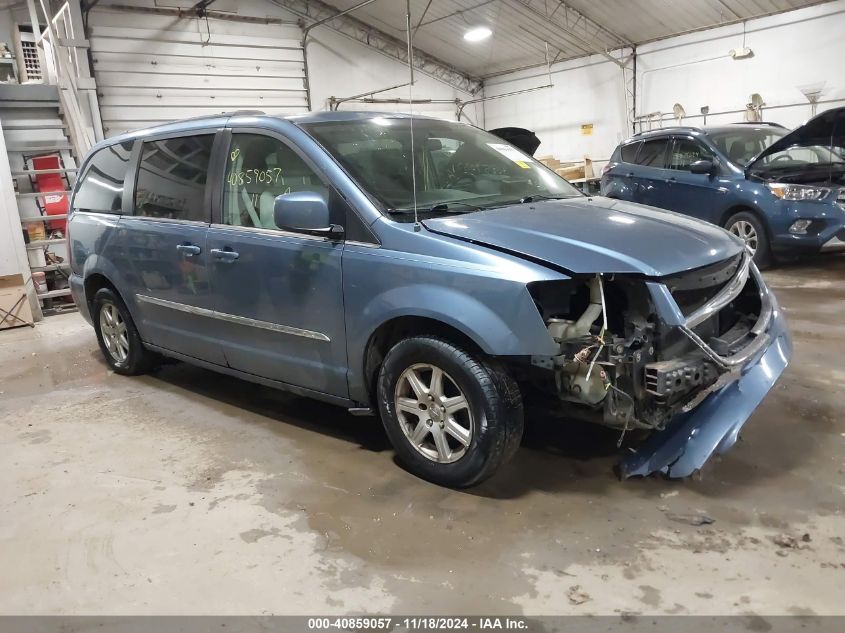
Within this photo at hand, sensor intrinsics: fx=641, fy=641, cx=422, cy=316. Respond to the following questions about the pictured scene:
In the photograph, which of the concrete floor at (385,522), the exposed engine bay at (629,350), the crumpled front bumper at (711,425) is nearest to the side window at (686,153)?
the concrete floor at (385,522)

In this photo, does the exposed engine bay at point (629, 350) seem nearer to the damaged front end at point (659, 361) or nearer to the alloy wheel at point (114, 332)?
the damaged front end at point (659, 361)

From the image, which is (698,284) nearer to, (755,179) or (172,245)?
(172,245)

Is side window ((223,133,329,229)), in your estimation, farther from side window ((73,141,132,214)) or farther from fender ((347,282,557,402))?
side window ((73,141,132,214))

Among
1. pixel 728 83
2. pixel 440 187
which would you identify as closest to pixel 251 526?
pixel 440 187

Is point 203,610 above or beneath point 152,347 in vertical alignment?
beneath

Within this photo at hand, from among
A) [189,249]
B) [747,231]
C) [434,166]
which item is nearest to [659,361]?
[434,166]

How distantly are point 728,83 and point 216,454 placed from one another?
477 inches

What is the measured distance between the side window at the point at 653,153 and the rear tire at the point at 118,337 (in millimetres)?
6054

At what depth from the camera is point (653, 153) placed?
7.73 meters

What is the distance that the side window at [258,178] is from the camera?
3.02 metres

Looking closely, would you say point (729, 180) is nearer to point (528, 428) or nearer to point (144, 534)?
point (528, 428)

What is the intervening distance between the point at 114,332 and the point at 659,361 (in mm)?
3713

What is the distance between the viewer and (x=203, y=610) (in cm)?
202

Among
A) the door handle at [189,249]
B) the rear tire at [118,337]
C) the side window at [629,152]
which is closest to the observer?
the door handle at [189,249]
